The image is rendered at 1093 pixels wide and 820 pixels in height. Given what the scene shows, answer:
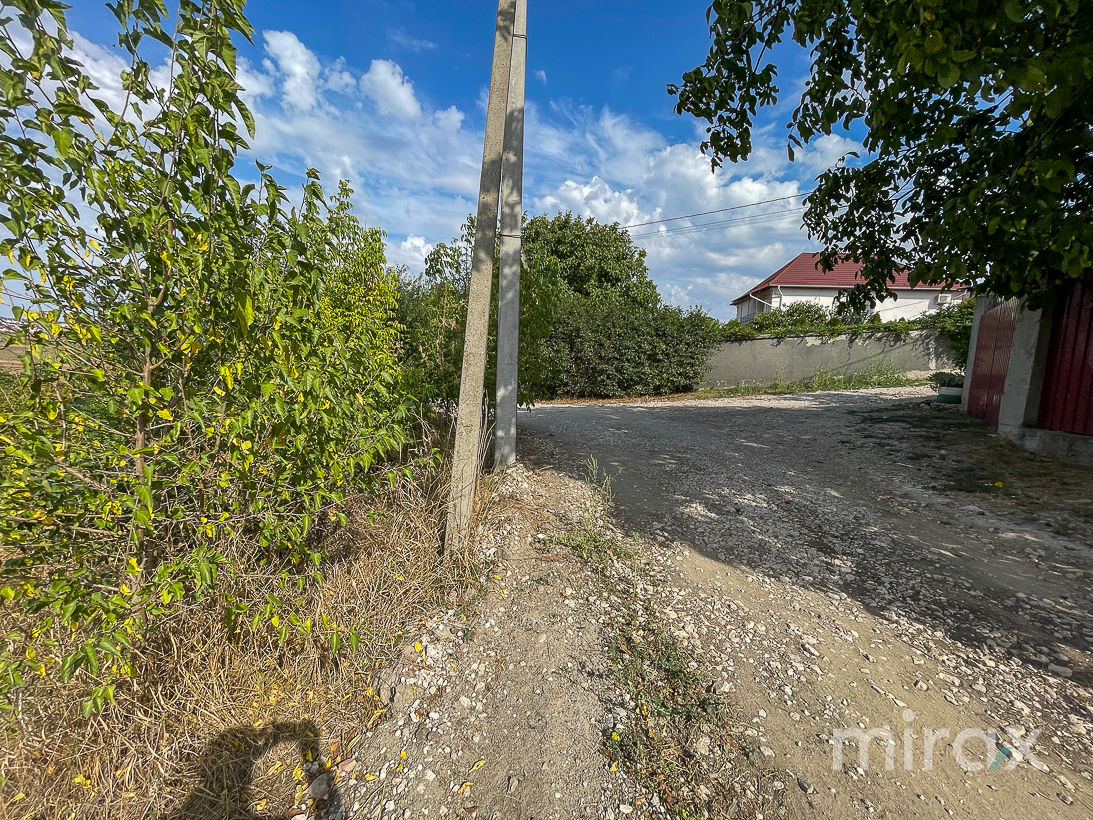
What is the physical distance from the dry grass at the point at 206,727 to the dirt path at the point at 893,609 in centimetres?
180

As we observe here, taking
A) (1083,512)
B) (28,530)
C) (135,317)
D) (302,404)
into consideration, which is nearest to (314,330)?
(302,404)

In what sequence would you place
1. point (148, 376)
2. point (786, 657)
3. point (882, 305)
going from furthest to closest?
point (882, 305)
point (786, 657)
point (148, 376)

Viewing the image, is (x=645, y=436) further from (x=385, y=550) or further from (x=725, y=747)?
(x=725, y=747)

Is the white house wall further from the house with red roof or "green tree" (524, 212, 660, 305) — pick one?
"green tree" (524, 212, 660, 305)

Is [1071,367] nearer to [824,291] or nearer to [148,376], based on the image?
[148,376]

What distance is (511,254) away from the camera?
15.2ft

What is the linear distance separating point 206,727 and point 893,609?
3540 millimetres

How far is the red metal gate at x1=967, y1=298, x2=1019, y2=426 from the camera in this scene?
6371mm

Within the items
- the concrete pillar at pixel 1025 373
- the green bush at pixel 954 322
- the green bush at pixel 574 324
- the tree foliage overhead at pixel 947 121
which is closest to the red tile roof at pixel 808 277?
the green bush at pixel 574 324

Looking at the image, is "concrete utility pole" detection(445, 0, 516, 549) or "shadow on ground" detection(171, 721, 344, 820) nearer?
"shadow on ground" detection(171, 721, 344, 820)

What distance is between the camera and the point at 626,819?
5.72ft

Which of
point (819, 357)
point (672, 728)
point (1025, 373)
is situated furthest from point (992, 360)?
point (819, 357)

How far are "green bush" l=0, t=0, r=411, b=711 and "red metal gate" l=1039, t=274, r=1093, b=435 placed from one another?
22.5 ft

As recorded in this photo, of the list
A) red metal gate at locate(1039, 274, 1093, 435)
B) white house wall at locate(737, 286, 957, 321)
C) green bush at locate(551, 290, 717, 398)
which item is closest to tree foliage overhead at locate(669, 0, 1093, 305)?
red metal gate at locate(1039, 274, 1093, 435)
